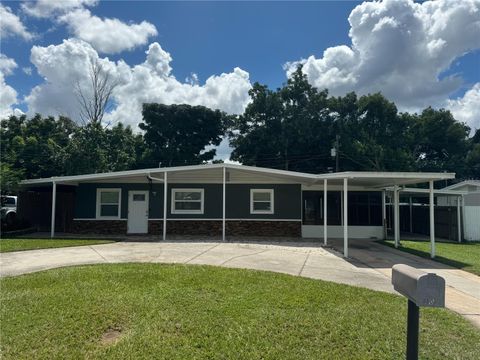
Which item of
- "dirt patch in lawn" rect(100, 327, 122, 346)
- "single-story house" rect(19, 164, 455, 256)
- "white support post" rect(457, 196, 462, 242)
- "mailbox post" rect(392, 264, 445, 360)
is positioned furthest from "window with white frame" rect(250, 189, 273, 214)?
"mailbox post" rect(392, 264, 445, 360)

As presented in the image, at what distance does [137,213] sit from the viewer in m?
15.5

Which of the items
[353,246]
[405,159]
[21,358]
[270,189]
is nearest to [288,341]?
[21,358]

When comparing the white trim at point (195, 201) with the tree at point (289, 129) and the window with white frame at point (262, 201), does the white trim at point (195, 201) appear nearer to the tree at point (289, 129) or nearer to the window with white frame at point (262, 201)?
the window with white frame at point (262, 201)

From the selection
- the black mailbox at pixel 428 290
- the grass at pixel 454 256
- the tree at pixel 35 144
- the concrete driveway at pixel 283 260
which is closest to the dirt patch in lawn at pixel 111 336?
the black mailbox at pixel 428 290

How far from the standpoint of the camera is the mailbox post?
7.36ft

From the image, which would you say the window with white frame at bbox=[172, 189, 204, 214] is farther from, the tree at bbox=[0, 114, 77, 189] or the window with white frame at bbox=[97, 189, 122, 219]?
the tree at bbox=[0, 114, 77, 189]

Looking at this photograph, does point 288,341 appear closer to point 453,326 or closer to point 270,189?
point 453,326

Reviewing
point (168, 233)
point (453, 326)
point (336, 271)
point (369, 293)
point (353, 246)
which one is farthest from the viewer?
point (168, 233)

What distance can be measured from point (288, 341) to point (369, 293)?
2.57 m

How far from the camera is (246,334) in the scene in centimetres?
392

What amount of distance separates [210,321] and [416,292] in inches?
105

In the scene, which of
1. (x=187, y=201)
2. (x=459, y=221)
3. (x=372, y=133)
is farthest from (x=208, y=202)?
(x=372, y=133)

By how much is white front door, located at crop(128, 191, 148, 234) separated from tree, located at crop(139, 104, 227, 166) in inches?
657

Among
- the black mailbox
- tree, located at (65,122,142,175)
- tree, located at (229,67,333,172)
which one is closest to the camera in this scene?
the black mailbox
